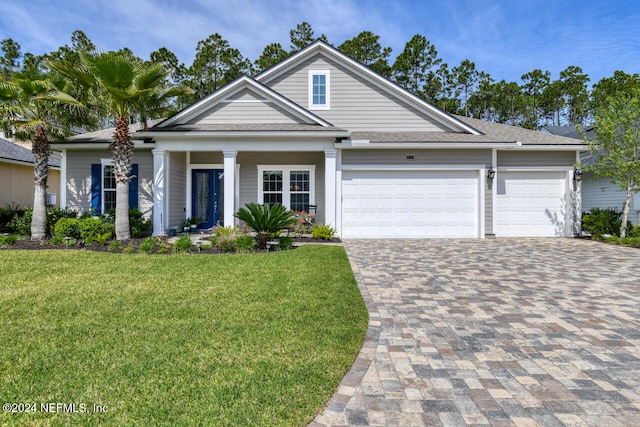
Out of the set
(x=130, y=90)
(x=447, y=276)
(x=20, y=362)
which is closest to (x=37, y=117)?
(x=130, y=90)

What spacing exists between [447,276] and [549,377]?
3.52 meters

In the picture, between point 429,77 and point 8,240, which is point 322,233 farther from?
point 429,77

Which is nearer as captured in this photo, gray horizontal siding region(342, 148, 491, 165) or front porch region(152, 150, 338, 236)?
gray horizontal siding region(342, 148, 491, 165)

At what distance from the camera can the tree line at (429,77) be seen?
27.3 meters

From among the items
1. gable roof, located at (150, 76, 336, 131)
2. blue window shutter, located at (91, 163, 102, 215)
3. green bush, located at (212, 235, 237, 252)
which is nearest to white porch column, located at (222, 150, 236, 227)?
gable roof, located at (150, 76, 336, 131)

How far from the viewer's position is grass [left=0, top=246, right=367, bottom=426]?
7.88 ft

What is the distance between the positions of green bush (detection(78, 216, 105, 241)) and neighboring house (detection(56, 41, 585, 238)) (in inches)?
65.7

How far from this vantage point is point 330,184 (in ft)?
37.0

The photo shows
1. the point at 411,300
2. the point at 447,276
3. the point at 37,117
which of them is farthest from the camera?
the point at 37,117

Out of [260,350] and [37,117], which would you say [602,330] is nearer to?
[260,350]

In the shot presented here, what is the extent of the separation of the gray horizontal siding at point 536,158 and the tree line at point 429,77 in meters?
14.1

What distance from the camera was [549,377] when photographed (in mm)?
2867

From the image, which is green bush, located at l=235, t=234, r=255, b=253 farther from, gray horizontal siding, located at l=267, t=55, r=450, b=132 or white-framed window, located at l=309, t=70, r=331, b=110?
white-framed window, located at l=309, t=70, r=331, b=110

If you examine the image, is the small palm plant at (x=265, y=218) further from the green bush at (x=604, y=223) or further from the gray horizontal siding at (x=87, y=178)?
the green bush at (x=604, y=223)
